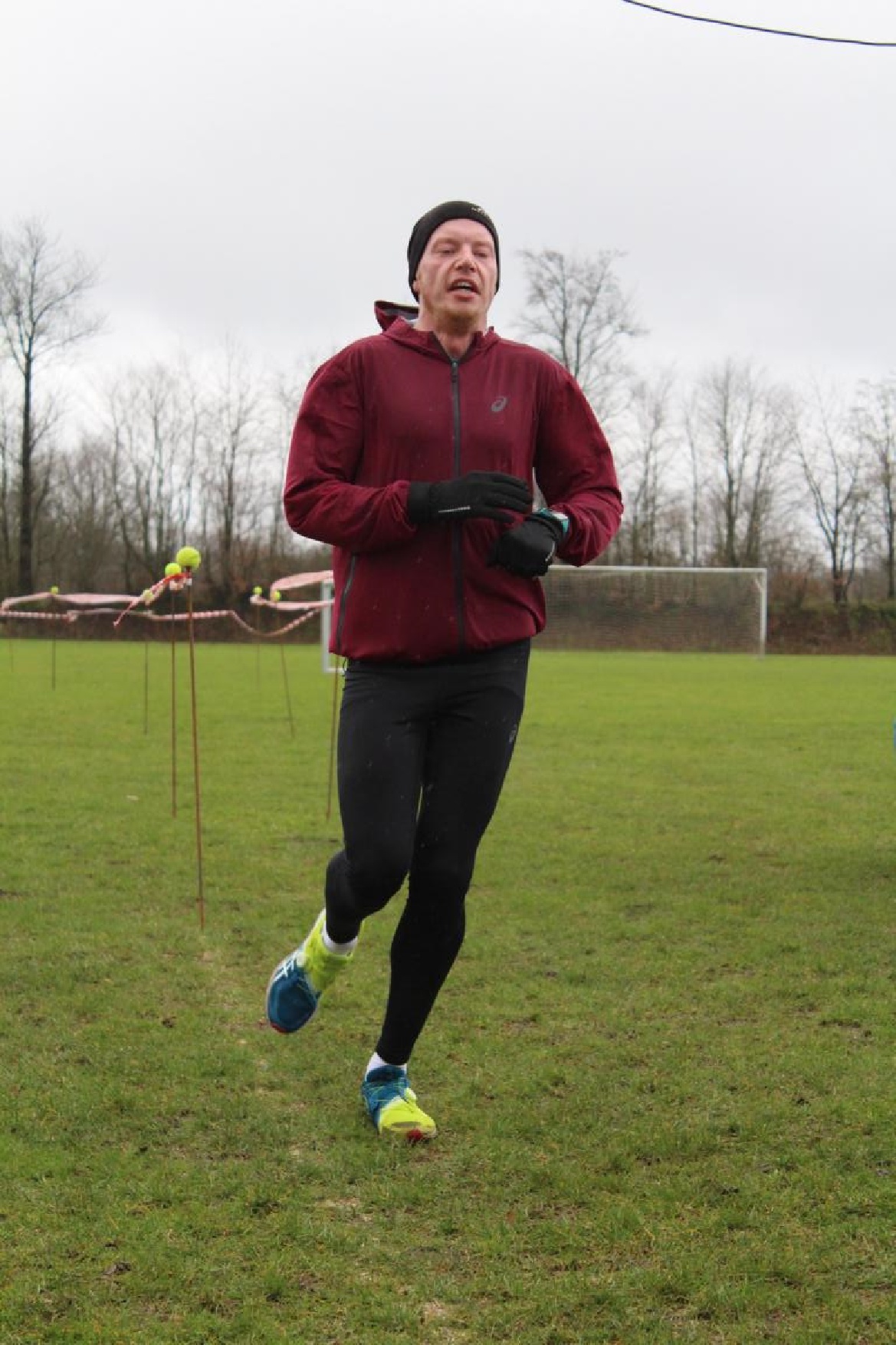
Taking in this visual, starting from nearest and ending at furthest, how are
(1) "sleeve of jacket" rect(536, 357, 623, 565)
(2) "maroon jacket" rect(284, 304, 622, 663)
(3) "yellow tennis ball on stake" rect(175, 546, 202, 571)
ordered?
(2) "maroon jacket" rect(284, 304, 622, 663) < (1) "sleeve of jacket" rect(536, 357, 623, 565) < (3) "yellow tennis ball on stake" rect(175, 546, 202, 571)

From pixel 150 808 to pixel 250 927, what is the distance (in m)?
3.40

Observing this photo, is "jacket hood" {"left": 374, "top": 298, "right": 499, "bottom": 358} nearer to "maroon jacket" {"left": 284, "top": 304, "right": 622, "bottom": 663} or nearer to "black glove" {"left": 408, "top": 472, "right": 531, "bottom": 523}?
"maroon jacket" {"left": 284, "top": 304, "right": 622, "bottom": 663}

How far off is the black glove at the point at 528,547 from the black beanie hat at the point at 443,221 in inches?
26.3

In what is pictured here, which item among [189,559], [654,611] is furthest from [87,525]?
[189,559]

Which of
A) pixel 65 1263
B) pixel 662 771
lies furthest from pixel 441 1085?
pixel 662 771

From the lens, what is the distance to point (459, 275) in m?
3.26

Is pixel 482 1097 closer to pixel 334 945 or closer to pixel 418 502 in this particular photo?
pixel 334 945

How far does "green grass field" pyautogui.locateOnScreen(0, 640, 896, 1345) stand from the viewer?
2605 millimetres

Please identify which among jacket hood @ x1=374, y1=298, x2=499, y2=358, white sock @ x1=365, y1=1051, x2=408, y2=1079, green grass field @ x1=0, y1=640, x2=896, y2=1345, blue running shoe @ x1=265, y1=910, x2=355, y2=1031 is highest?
jacket hood @ x1=374, y1=298, x2=499, y2=358

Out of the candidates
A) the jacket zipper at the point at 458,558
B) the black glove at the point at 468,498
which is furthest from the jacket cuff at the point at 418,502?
the jacket zipper at the point at 458,558

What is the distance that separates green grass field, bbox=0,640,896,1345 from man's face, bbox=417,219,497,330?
80.5 inches

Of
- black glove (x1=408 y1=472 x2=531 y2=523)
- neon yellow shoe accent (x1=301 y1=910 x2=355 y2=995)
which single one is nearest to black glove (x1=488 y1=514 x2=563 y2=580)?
black glove (x1=408 y1=472 x2=531 y2=523)

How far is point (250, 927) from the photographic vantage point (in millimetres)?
5812

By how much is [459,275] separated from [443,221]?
19 cm
